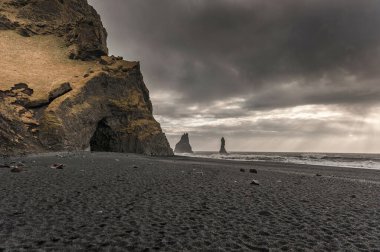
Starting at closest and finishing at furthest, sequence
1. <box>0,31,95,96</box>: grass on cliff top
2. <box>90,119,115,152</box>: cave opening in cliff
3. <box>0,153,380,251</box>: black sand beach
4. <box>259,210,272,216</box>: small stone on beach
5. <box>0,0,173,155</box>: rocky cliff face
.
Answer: <box>0,153,380,251</box>: black sand beach
<box>259,210,272,216</box>: small stone on beach
<box>0,0,173,155</box>: rocky cliff face
<box>0,31,95,96</box>: grass on cliff top
<box>90,119,115,152</box>: cave opening in cliff

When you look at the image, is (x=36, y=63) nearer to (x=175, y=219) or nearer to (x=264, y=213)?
(x=175, y=219)

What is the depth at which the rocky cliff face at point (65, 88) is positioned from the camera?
39.3m

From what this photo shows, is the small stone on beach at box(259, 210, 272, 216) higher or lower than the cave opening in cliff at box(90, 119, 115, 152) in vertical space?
lower

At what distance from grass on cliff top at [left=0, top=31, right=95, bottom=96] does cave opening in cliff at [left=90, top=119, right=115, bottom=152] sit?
1122 centimetres

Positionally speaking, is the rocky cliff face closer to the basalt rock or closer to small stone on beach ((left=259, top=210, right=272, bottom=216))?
the basalt rock

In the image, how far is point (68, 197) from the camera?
30.5 feet

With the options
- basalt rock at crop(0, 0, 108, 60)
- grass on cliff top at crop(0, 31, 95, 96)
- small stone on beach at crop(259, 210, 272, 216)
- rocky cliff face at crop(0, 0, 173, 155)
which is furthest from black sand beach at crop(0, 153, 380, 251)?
basalt rock at crop(0, 0, 108, 60)

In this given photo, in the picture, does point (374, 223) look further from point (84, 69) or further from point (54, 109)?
point (84, 69)

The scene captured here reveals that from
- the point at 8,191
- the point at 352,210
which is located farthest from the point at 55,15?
the point at 352,210

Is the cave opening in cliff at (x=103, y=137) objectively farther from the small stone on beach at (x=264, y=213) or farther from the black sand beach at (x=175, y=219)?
the small stone on beach at (x=264, y=213)

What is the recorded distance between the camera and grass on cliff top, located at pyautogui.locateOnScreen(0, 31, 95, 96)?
151 ft

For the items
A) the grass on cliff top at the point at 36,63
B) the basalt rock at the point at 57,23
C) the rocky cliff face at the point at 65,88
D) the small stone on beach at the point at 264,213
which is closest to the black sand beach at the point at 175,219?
the small stone on beach at the point at 264,213

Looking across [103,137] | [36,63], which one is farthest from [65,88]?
[103,137]

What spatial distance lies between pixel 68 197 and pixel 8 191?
234cm
